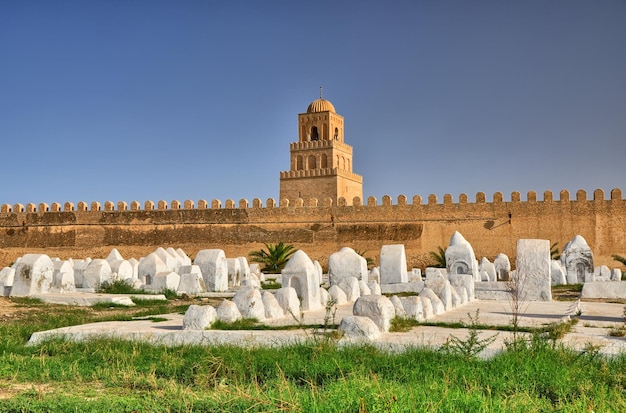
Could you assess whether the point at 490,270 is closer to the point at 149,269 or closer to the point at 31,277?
the point at 149,269

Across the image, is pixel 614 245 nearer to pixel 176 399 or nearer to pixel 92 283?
pixel 92 283

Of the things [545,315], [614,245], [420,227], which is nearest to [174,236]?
[420,227]

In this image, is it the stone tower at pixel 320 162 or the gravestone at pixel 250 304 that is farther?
the stone tower at pixel 320 162

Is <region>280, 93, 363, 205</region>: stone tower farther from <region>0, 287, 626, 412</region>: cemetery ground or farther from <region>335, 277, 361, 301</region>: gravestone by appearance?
<region>0, 287, 626, 412</region>: cemetery ground

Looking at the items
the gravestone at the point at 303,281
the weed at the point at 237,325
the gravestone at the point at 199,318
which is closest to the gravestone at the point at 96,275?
the gravestone at the point at 303,281

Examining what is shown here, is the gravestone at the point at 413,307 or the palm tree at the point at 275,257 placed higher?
the palm tree at the point at 275,257

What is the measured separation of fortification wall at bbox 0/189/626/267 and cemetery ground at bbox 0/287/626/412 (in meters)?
19.5

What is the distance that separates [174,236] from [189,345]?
923 inches

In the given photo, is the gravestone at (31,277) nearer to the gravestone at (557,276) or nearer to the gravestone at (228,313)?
the gravestone at (228,313)

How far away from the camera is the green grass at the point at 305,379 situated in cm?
370

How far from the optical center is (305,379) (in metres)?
4.55

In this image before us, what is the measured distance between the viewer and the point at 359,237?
26766mm

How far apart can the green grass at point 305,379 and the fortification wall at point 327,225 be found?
66.9ft

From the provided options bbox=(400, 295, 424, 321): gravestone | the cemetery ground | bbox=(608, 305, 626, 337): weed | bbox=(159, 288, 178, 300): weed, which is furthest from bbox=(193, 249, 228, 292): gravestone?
bbox=(608, 305, 626, 337): weed
